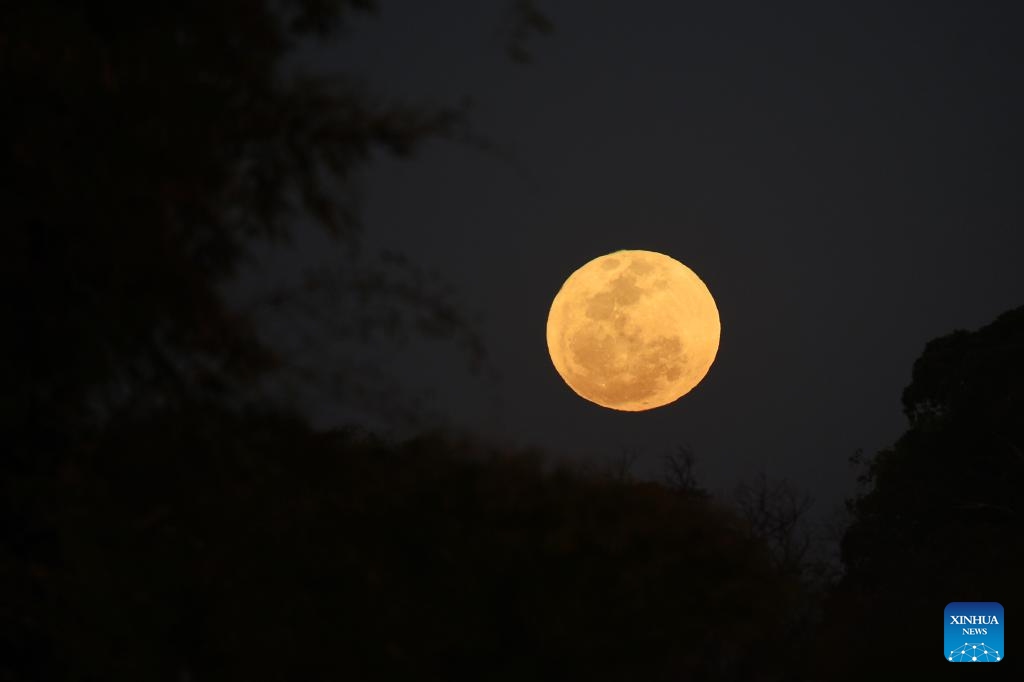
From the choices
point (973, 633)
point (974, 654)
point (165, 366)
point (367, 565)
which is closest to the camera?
point (165, 366)

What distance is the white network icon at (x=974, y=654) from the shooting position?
16.3 m

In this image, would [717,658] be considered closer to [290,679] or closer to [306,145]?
[290,679]

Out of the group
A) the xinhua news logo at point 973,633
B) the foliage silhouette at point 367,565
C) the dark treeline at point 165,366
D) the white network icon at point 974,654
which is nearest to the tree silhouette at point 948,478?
the xinhua news logo at point 973,633

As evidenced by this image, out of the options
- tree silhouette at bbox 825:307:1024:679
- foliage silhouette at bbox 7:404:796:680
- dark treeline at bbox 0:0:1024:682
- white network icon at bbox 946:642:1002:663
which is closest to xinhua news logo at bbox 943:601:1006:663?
white network icon at bbox 946:642:1002:663

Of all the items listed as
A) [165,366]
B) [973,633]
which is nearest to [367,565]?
[165,366]

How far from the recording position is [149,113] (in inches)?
227

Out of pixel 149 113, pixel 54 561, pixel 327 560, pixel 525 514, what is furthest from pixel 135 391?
pixel 525 514

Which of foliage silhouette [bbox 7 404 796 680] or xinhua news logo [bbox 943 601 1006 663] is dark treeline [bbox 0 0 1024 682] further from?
xinhua news logo [bbox 943 601 1006 663]

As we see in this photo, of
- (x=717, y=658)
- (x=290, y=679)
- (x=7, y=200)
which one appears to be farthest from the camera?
(x=717, y=658)

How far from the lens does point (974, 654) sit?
1647 centimetres

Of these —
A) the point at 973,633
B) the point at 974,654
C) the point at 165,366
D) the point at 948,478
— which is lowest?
the point at 165,366

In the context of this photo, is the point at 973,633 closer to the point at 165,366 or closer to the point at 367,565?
the point at 367,565

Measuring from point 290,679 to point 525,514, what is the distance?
4.88 m

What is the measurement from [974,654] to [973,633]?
2.10 feet
